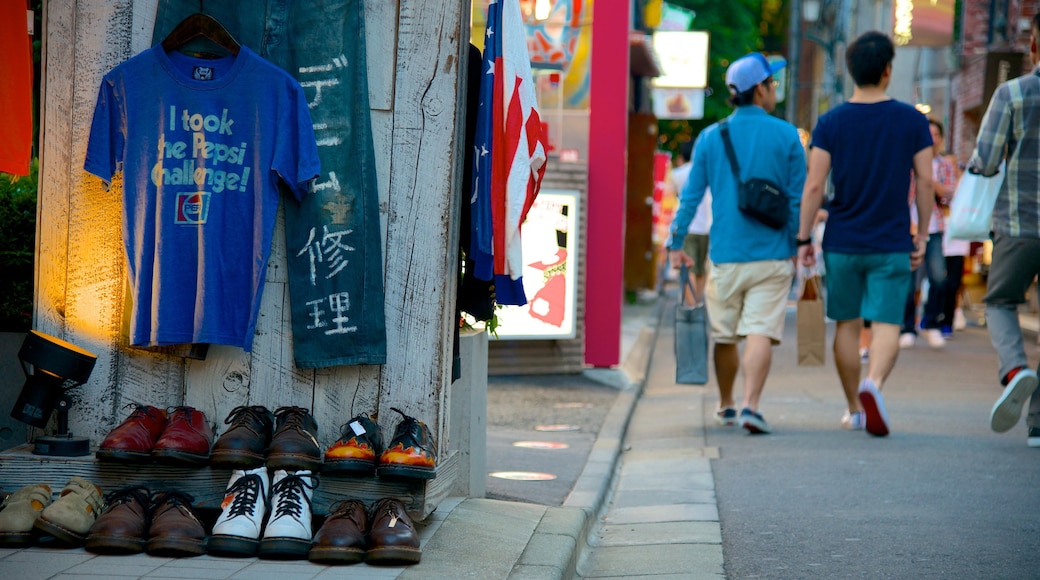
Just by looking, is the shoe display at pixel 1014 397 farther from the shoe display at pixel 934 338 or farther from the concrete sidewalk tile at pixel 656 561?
the shoe display at pixel 934 338

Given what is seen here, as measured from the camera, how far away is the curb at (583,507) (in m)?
4.34

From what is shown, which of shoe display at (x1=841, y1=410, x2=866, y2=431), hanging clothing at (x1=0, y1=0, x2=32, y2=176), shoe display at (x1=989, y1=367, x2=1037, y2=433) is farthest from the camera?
shoe display at (x1=841, y1=410, x2=866, y2=431)

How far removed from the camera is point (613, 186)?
1051 centimetres

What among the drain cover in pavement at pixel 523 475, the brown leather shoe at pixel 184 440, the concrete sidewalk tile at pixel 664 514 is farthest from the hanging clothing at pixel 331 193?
the drain cover in pavement at pixel 523 475

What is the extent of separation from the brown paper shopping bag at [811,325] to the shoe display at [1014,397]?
141 centimetres

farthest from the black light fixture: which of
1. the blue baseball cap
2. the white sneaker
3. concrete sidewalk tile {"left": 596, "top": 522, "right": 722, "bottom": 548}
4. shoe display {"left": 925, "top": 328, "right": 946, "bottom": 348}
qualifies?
the white sneaker

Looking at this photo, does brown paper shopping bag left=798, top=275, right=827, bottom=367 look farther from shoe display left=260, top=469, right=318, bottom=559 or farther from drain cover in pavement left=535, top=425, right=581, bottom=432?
shoe display left=260, top=469, right=318, bottom=559

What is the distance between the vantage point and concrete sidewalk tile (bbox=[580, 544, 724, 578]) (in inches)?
189

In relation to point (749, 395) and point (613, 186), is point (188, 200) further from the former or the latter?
point (613, 186)

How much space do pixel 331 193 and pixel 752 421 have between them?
4.00 m

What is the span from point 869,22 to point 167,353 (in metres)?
22.0

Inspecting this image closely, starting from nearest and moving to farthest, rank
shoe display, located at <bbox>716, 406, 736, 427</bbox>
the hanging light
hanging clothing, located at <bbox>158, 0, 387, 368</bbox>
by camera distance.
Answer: hanging clothing, located at <bbox>158, 0, 387, 368</bbox> → shoe display, located at <bbox>716, 406, 736, 427</bbox> → the hanging light

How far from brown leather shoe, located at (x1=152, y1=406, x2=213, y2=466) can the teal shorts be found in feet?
14.1

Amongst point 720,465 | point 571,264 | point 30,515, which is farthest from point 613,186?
point 30,515
